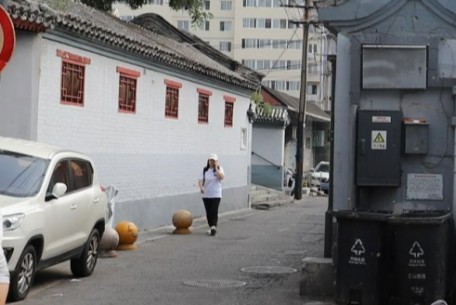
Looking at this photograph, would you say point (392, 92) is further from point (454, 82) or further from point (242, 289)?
point (242, 289)

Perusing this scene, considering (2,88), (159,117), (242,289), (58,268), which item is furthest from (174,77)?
(242,289)

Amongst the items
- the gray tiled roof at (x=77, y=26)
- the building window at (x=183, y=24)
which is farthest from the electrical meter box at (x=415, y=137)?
the building window at (x=183, y=24)

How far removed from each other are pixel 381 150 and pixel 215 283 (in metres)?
3.02

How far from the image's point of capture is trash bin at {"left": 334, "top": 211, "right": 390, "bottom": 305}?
29.5 feet

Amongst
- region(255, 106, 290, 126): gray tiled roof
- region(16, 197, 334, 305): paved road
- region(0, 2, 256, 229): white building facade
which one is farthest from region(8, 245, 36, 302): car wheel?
region(255, 106, 290, 126): gray tiled roof

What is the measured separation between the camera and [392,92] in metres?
10.5

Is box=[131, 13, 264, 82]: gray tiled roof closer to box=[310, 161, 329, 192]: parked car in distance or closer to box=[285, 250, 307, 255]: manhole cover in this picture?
box=[310, 161, 329, 192]: parked car in distance

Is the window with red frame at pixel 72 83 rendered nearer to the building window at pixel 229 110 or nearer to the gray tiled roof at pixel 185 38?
the building window at pixel 229 110

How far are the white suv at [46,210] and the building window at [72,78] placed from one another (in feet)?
11.2

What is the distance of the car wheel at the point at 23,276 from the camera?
9.20m

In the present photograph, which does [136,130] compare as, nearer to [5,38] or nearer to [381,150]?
[381,150]

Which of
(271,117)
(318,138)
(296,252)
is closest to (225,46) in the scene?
(318,138)

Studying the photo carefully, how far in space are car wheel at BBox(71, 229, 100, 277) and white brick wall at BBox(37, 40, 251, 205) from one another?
3069mm

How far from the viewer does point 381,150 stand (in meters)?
10.3
